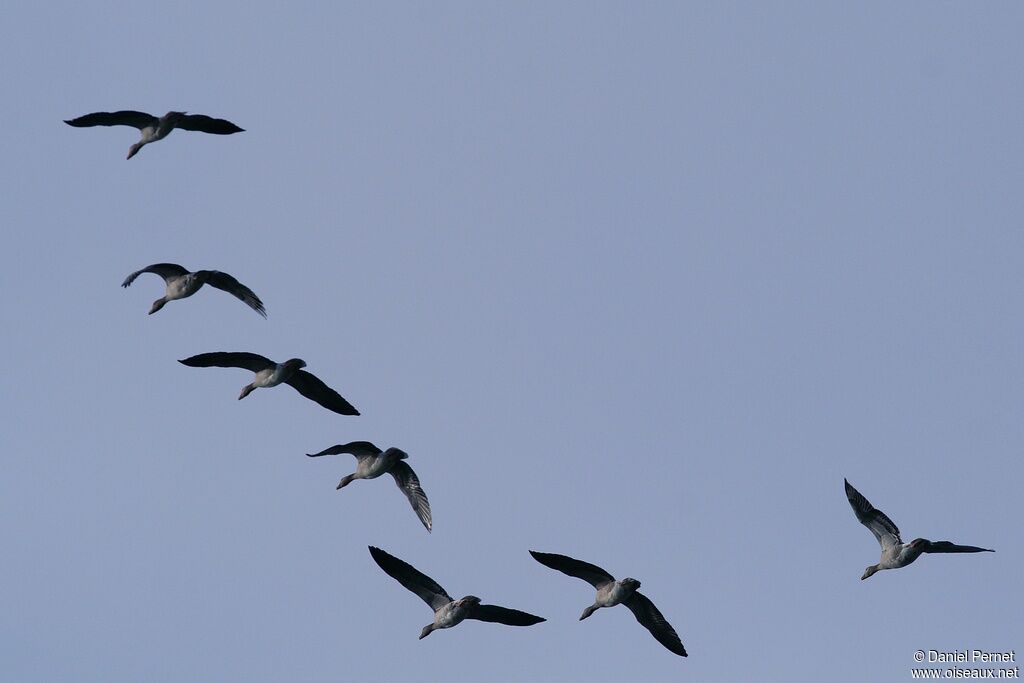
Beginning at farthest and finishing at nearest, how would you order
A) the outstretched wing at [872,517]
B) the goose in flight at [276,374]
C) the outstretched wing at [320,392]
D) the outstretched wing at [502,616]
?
the outstretched wing at [872,517] → the outstretched wing at [320,392] → the goose in flight at [276,374] → the outstretched wing at [502,616]

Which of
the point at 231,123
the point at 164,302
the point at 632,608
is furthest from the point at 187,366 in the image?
the point at 632,608

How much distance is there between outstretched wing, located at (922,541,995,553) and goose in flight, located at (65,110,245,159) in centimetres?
2375

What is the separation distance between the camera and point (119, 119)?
56.6m

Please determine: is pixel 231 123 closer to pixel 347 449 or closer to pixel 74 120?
pixel 74 120

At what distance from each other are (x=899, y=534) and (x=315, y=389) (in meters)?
18.7

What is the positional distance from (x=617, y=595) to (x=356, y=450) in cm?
958

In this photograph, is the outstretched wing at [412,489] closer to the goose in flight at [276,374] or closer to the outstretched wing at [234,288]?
the goose in flight at [276,374]

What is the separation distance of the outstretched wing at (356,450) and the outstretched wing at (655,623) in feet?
30.2

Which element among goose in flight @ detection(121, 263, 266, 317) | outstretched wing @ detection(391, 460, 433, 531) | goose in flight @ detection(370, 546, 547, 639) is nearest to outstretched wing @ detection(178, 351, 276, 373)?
goose in flight @ detection(121, 263, 266, 317)

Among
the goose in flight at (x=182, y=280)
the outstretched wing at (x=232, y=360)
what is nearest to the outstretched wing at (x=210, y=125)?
the goose in flight at (x=182, y=280)

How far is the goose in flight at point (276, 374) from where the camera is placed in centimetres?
5619

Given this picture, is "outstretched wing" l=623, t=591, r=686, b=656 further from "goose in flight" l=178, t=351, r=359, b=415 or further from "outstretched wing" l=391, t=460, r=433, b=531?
"goose in flight" l=178, t=351, r=359, b=415

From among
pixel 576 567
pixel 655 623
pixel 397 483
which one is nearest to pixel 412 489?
pixel 397 483

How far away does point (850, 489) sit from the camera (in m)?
58.5
